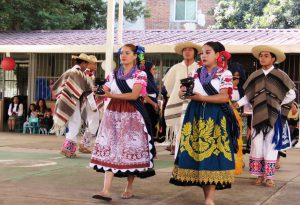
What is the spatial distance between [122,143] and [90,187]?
105cm

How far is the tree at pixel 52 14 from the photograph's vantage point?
20.5 m

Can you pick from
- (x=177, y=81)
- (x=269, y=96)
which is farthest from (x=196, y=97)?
(x=177, y=81)

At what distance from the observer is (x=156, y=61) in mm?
15539

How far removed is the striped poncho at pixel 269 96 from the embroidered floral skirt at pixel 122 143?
6.11 ft

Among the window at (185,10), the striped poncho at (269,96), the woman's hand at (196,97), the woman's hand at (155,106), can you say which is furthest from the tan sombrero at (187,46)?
the window at (185,10)

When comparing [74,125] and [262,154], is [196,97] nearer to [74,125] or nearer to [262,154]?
[262,154]

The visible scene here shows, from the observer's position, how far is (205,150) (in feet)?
17.3

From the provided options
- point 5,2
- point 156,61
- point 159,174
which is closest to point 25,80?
point 5,2

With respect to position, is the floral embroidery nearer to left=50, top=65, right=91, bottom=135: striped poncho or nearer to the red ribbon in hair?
the red ribbon in hair

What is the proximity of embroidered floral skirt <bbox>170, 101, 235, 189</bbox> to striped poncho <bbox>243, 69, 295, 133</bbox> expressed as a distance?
1.71 meters

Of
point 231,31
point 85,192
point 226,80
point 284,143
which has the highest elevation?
point 231,31

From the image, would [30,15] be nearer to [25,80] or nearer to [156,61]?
[25,80]

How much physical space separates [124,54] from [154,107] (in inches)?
132

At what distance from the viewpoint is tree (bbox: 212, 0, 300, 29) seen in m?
23.1
